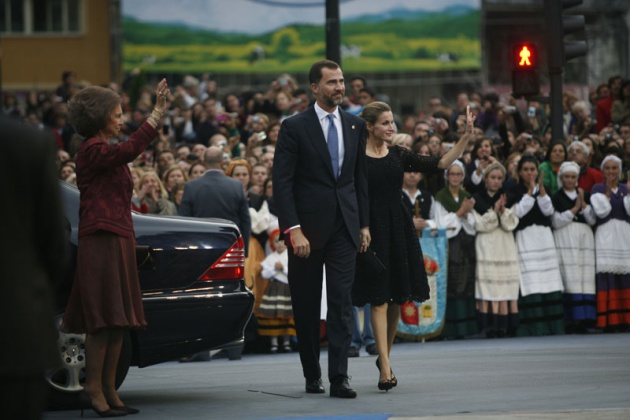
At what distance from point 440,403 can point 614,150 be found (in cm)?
895

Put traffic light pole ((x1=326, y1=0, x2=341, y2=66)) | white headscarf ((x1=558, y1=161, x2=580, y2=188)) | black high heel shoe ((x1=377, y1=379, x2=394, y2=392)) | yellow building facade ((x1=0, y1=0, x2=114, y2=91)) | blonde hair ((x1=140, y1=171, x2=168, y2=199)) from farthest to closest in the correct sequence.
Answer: yellow building facade ((x1=0, y1=0, x2=114, y2=91)), white headscarf ((x1=558, y1=161, x2=580, y2=188)), traffic light pole ((x1=326, y1=0, x2=341, y2=66)), blonde hair ((x1=140, y1=171, x2=168, y2=199)), black high heel shoe ((x1=377, y1=379, x2=394, y2=392))

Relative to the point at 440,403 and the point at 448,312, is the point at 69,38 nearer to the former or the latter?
the point at 448,312

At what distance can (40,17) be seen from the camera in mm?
43156

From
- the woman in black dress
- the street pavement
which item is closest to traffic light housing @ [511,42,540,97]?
the street pavement

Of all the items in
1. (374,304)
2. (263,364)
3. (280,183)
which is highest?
(280,183)

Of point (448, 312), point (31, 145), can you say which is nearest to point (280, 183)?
point (31, 145)

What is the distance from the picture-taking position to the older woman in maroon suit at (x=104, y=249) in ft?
27.8

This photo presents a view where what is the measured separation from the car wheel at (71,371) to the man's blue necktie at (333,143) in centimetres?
171

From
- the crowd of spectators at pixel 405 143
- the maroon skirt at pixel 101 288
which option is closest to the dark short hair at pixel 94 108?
the maroon skirt at pixel 101 288

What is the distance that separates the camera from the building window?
42784 millimetres

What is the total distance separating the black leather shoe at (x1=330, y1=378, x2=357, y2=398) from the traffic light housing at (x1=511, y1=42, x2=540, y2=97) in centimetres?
798

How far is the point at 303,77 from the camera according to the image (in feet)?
127

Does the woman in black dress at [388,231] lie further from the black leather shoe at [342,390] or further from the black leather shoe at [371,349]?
the black leather shoe at [371,349]

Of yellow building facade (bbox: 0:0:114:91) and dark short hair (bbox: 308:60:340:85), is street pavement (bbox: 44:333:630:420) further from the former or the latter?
yellow building facade (bbox: 0:0:114:91)
